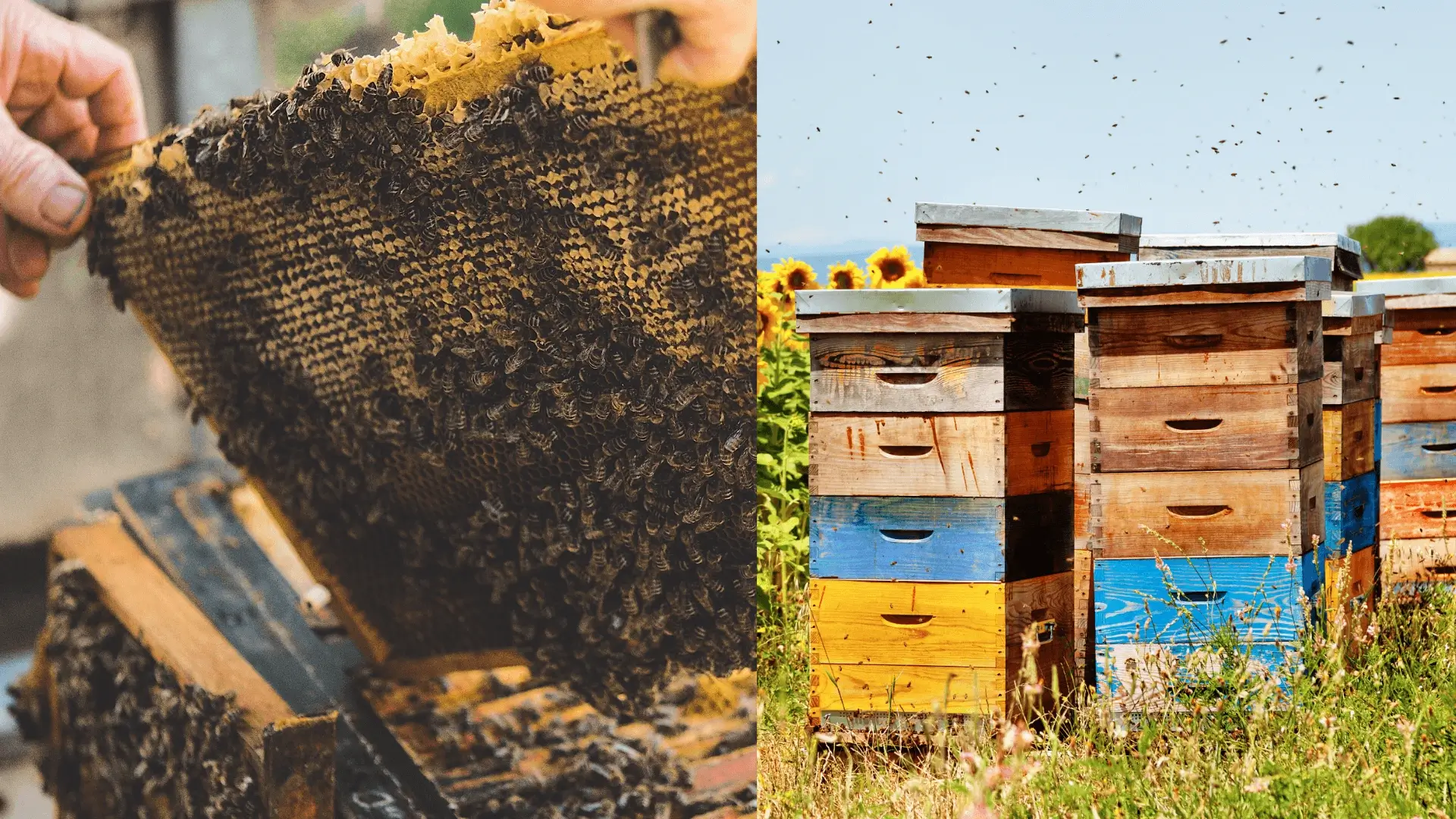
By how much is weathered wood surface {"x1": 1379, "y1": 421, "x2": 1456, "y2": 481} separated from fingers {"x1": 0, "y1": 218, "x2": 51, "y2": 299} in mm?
4673

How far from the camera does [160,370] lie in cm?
156

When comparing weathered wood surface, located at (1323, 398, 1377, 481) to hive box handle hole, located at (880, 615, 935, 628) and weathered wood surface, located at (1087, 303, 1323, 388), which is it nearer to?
weathered wood surface, located at (1087, 303, 1323, 388)

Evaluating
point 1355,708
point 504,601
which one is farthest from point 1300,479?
point 504,601

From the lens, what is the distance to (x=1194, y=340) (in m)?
3.02

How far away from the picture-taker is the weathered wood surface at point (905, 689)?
3.07 m

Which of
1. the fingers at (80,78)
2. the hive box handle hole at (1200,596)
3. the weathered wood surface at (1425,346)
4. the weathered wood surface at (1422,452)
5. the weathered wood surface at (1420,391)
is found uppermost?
the fingers at (80,78)

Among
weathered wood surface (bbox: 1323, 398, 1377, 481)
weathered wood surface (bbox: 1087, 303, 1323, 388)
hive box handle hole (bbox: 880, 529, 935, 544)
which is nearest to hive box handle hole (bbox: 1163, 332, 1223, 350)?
weathered wood surface (bbox: 1087, 303, 1323, 388)

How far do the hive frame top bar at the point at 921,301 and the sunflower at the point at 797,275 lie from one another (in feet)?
9.65

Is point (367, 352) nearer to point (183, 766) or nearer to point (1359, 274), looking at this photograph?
point (183, 766)

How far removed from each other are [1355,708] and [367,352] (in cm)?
243

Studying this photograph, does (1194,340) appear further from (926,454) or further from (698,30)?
(698,30)

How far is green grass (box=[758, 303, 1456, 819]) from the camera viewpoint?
2.26 m

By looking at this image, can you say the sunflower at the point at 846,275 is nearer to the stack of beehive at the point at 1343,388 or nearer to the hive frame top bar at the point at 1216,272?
the stack of beehive at the point at 1343,388

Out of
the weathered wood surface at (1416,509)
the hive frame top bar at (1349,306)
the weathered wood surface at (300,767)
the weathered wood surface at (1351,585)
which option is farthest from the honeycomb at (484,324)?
the weathered wood surface at (1416,509)
